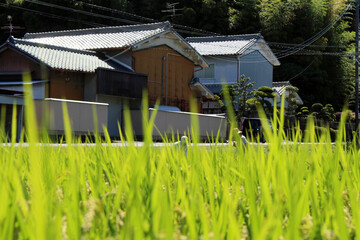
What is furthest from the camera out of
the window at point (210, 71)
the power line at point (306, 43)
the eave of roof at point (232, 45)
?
the power line at point (306, 43)

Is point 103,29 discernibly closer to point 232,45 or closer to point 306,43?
point 232,45

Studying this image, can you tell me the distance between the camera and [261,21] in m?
47.5

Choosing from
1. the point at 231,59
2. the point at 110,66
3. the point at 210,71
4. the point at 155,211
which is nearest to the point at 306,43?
the point at 231,59

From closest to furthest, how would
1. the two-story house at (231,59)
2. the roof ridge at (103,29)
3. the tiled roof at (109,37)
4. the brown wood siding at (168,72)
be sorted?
1. the tiled roof at (109,37)
2. the brown wood siding at (168,72)
3. the roof ridge at (103,29)
4. the two-story house at (231,59)

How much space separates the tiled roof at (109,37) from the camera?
1027 inches

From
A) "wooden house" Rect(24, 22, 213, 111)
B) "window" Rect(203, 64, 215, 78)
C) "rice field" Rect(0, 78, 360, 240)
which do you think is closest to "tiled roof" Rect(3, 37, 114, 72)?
"wooden house" Rect(24, 22, 213, 111)

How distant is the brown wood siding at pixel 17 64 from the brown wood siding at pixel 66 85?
0.66 meters

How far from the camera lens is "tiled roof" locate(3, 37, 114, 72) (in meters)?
21.5

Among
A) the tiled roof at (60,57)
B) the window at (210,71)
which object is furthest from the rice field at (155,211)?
the window at (210,71)

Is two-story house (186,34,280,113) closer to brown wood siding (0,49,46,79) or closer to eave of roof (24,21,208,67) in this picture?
eave of roof (24,21,208,67)

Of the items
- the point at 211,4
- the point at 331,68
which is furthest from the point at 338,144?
the point at 331,68

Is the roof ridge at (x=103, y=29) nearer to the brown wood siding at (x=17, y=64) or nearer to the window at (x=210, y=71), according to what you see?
the brown wood siding at (x=17, y=64)

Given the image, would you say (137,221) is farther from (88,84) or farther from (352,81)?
(352,81)

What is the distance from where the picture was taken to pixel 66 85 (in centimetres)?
2273
